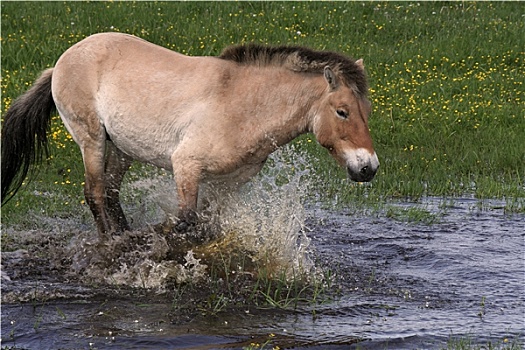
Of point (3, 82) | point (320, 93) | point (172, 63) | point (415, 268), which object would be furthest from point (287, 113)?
point (3, 82)

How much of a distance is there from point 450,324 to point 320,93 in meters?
1.84

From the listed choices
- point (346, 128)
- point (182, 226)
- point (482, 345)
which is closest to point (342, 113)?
point (346, 128)

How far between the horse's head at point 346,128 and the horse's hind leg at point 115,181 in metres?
2.03

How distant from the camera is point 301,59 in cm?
704

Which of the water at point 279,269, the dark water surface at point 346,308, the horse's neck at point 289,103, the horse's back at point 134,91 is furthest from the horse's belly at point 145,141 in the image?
the dark water surface at point 346,308

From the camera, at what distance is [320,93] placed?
6867mm

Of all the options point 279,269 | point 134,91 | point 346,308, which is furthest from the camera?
point 134,91

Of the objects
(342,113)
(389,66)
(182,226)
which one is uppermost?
(389,66)

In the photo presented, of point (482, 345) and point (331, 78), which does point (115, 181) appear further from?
point (482, 345)

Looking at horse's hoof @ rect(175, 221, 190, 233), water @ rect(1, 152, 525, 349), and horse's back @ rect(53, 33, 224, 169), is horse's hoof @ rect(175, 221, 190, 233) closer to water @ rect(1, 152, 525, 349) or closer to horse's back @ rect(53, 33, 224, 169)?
water @ rect(1, 152, 525, 349)

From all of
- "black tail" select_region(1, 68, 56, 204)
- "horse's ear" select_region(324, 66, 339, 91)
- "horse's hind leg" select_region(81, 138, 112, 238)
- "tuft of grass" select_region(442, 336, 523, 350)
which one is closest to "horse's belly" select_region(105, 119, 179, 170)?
"horse's hind leg" select_region(81, 138, 112, 238)

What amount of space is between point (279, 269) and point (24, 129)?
2.57m

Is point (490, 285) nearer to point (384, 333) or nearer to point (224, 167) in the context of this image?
point (384, 333)

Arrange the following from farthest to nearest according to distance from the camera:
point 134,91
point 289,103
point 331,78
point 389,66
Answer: point 389,66, point 134,91, point 289,103, point 331,78
